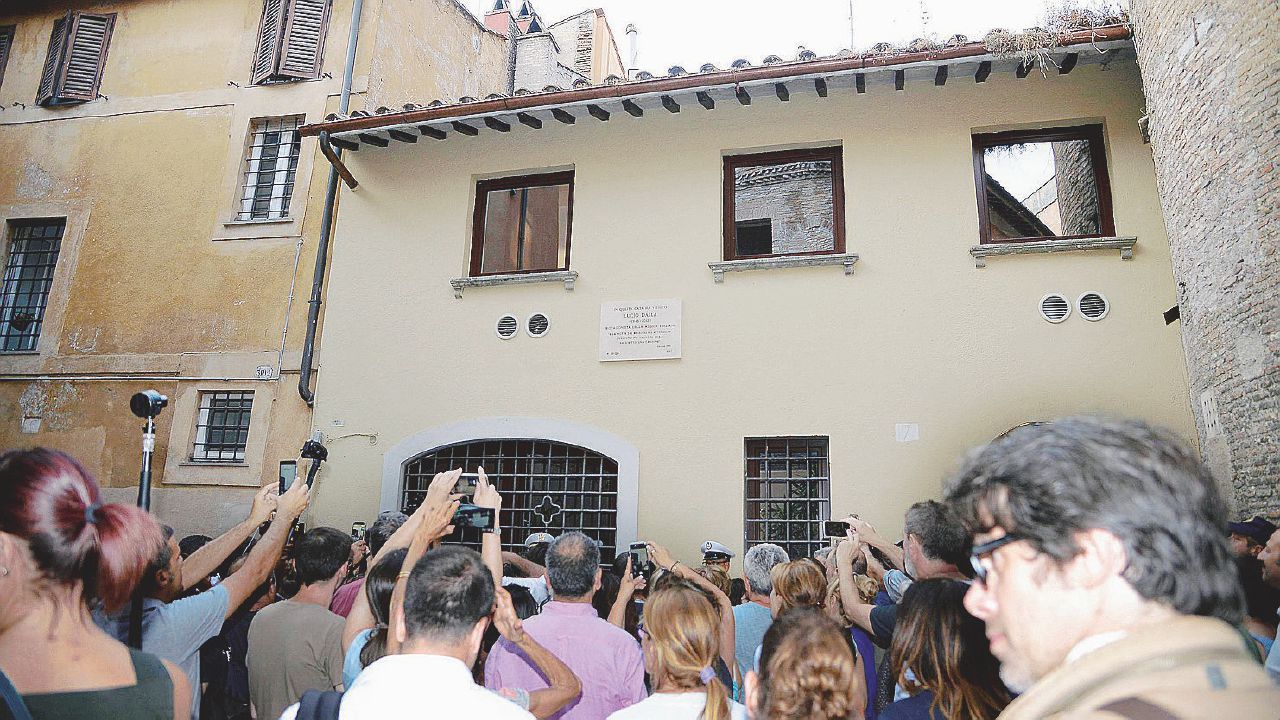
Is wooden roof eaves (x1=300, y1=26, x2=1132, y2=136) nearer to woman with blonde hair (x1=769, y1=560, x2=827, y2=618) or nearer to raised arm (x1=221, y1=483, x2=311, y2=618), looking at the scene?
woman with blonde hair (x1=769, y1=560, x2=827, y2=618)

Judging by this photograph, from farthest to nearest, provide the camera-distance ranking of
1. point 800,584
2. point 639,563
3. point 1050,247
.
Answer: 1. point 1050,247
2. point 639,563
3. point 800,584

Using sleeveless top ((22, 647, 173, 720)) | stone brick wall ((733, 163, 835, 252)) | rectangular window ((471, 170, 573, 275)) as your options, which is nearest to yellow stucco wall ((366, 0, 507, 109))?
rectangular window ((471, 170, 573, 275))

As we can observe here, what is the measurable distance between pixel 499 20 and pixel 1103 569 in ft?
48.9

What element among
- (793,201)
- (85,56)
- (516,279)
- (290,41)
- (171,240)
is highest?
(85,56)

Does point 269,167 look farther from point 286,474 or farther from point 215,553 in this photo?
point 215,553

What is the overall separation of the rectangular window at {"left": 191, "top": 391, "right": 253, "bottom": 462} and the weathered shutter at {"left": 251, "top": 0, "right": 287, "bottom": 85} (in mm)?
3833

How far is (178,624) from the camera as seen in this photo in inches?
96.6

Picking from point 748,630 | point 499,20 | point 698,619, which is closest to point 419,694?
point 698,619

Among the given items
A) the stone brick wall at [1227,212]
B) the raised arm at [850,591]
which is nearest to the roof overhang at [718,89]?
the stone brick wall at [1227,212]

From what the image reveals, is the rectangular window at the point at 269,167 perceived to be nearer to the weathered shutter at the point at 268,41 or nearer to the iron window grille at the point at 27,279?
the weathered shutter at the point at 268,41

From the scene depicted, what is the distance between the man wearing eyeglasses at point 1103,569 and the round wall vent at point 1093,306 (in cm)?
615

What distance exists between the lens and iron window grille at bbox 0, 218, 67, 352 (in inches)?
394

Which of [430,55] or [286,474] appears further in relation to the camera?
[430,55]

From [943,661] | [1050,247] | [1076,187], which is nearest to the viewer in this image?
[943,661]
